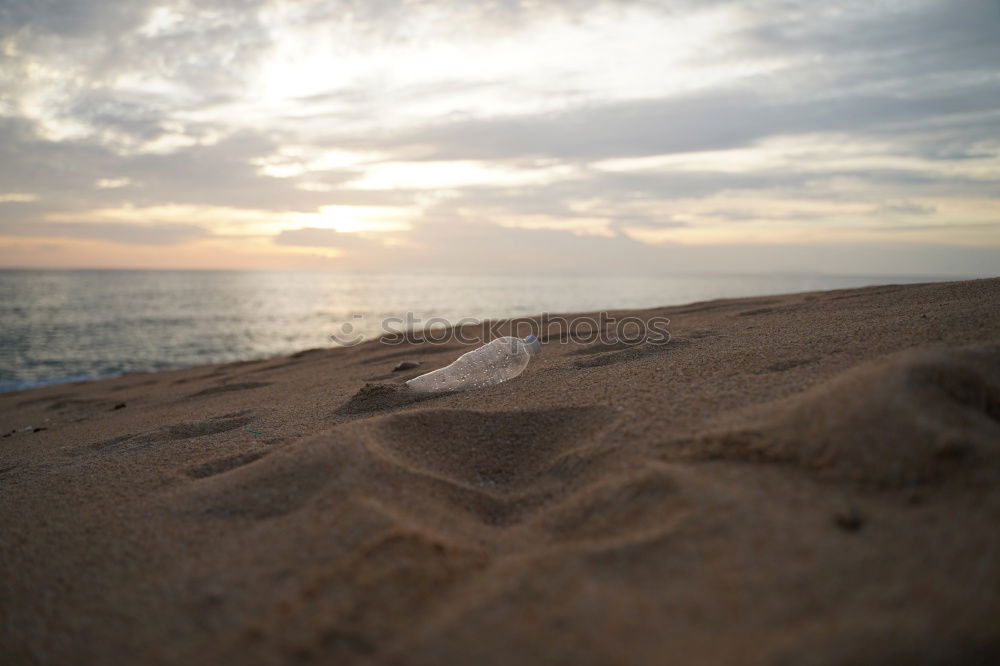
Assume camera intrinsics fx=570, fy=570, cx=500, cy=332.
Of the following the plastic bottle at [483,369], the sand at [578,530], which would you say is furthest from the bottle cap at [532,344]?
→ the sand at [578,530]

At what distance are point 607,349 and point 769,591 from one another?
272 cm

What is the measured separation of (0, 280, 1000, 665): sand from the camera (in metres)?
1.11

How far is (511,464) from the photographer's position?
2.03m

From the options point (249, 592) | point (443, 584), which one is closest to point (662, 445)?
point (443, 584)

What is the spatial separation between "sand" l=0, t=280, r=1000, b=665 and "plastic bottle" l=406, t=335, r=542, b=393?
63cm

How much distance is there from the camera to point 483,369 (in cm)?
353

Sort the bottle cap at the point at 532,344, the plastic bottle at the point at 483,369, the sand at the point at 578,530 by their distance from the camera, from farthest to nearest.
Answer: the bottle cap at the point at 532,344
the plastic bottle at the point at 483,369
the sand at the point at 578,530

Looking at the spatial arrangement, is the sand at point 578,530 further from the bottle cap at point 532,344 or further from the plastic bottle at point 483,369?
the bottle cap at point 532,344

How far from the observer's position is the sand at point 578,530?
111 cm

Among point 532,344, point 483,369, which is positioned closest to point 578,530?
point 483,369

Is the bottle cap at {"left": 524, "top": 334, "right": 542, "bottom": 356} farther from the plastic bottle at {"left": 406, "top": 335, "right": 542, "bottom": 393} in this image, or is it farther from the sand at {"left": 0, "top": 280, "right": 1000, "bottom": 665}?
the sand at {"left": 0, "top": 280, "right": 1000, "bottom": 665}

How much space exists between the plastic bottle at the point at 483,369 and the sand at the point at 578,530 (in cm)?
63

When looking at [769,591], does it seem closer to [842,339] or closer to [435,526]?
[435,526]

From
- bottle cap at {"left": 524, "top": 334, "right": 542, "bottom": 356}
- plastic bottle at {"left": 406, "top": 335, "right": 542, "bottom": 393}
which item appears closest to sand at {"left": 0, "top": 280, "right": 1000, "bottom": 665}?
plastic bottle at {"left": 406, "top": 335, "right": 542, "bottom": 393}
